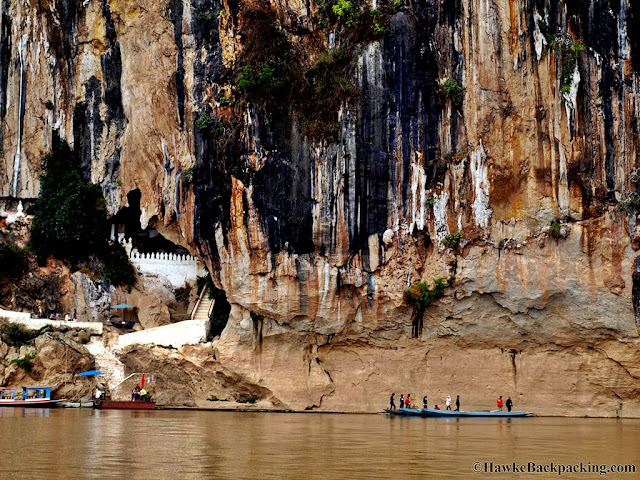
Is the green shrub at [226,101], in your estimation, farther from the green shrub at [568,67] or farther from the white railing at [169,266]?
the green shrub at [568,67]

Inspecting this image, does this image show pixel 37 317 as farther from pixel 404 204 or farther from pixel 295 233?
pixel 404 204

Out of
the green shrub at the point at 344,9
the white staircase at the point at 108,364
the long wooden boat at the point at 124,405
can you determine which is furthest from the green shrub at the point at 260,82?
the long wooden boat at the point at 124,405

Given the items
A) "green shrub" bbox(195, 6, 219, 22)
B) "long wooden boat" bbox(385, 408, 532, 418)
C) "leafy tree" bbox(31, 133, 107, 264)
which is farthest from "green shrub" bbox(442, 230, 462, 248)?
"leafy tree" bbox(31, 133, 107, 264)

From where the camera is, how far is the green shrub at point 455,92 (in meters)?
33.2

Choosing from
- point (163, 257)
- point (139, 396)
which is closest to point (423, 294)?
point (139, 396)

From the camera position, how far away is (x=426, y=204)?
33281 mm

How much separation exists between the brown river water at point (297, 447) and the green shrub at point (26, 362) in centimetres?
545

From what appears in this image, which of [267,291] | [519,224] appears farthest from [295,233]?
[519,224]

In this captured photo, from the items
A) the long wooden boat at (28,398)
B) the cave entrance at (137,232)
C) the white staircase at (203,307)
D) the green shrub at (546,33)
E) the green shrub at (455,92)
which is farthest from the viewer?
the cave entrance at (137,232)

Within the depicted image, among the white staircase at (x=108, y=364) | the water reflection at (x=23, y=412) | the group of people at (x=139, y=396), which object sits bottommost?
the water reflection at (x=23, y=412)

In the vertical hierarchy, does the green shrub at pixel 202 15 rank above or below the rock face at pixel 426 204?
above

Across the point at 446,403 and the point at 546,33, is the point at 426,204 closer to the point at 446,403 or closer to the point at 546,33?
the point at 446,403

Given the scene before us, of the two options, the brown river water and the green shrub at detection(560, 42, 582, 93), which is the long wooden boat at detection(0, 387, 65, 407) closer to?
the brown river water

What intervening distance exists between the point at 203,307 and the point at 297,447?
1873 cm
